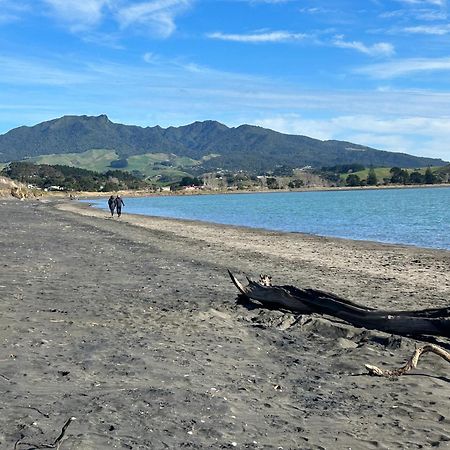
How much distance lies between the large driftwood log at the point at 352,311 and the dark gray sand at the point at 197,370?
0.26 metres

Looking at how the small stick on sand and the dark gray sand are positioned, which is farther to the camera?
the small stick on sand

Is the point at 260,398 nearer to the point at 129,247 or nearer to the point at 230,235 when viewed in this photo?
the point at 129,247

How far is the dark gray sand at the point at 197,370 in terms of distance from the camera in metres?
5.83

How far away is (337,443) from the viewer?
5734 mm

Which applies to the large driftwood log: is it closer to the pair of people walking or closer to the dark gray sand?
the dark gray sand

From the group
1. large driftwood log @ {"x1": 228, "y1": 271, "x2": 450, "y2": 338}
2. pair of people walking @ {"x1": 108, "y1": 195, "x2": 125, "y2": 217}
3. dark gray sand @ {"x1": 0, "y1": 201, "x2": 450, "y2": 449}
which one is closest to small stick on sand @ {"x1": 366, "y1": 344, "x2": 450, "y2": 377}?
dark gray sand @ {"x1": 0, "y1": 201, "x2": 450, "y2": 449}

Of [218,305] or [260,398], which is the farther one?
[218,305]

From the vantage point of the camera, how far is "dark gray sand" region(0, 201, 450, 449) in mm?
5832

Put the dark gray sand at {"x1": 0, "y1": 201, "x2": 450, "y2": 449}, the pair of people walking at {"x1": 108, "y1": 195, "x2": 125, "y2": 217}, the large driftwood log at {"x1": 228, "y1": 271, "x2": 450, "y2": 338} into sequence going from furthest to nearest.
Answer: the pair of people walking at {"x1": 108, "y1": 195, "x2": 125, "y2": 217}, the large driftwood log at {"x1": 228, "y1": 271, "x2": 450, "y2": 338}, the dark gray sand at {"x1": 0, "y1": 201, "x2": 450, "y2": 449}

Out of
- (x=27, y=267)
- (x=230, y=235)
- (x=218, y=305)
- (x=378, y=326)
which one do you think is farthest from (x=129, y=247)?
(x=378, y=326)

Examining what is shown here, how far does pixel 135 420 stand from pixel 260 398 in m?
1.67

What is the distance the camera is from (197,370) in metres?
7.90

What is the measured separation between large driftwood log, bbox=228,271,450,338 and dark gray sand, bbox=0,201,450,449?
26 centimetres

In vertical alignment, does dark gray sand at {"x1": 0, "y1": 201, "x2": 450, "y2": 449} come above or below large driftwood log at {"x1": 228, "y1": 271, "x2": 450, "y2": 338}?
below
